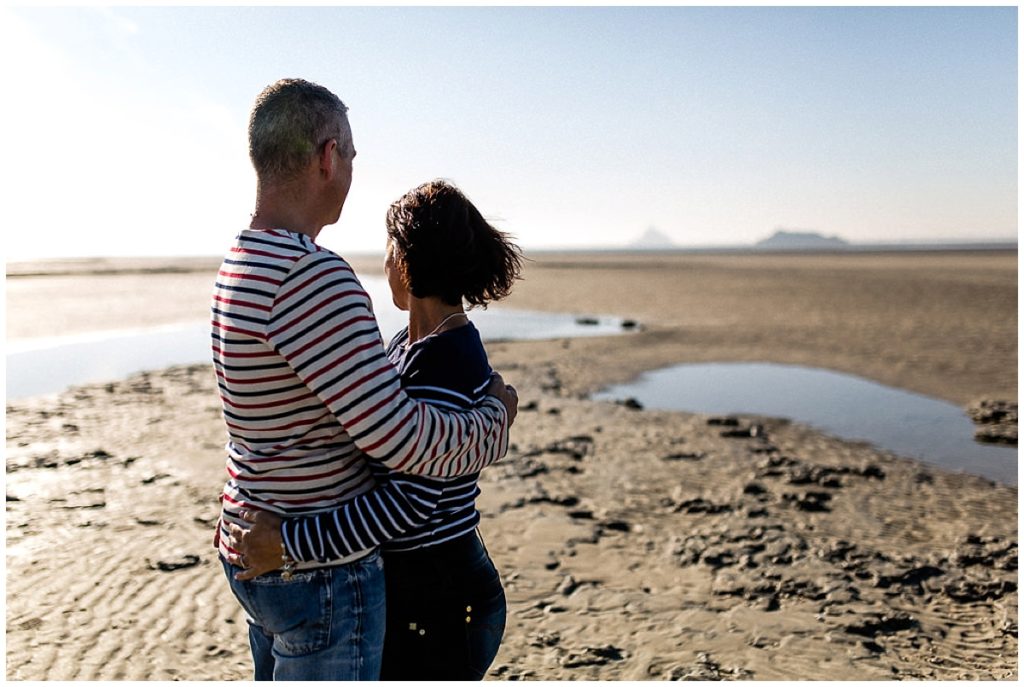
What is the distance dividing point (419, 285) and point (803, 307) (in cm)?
2982

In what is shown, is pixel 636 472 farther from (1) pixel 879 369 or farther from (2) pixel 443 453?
(1) pixel 879 369

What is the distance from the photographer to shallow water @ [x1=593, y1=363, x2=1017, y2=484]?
10828mm

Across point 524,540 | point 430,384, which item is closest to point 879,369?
point 524,540

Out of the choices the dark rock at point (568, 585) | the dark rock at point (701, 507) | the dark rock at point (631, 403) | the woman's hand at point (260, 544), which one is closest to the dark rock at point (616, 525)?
the dark rock at point (701, 507)

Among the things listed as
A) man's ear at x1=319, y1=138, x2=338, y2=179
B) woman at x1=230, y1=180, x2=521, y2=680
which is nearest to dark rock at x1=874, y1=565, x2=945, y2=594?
woman at x1=230, y1=180, x2=521, y2=680

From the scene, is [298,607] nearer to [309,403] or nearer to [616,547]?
[309,403]

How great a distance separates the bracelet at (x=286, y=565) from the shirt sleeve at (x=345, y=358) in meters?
0.35

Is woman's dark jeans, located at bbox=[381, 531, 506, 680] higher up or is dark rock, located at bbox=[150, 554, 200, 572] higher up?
woman's dark jeans, located at bbox=[381, 531, 506, 680]

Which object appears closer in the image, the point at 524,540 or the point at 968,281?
the point at 524,540

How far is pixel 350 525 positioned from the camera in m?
2.02

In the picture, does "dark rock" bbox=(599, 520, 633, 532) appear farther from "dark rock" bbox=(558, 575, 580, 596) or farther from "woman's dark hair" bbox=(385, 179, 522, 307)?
"woman's dark hair" bbox=(385, 179, 522, 307)

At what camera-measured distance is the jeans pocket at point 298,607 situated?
2076mm

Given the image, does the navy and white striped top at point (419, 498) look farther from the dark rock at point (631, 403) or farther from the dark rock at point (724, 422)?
the dark rock at point (631, 403)

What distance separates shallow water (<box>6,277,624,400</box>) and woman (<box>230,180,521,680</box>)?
10.5 m
